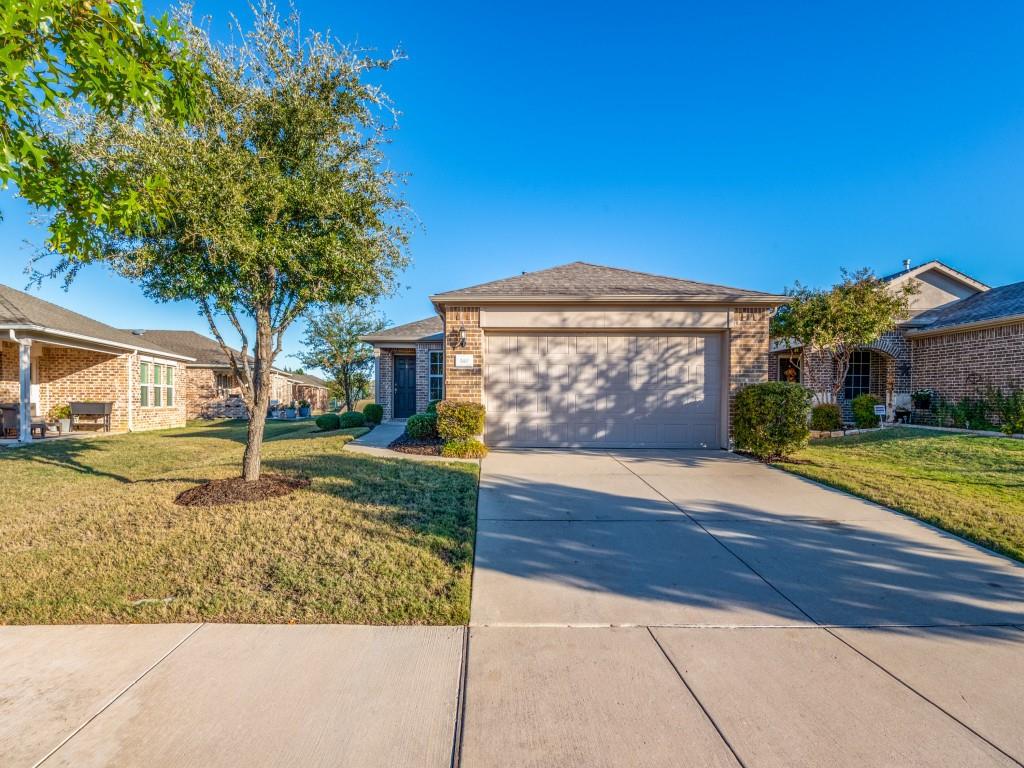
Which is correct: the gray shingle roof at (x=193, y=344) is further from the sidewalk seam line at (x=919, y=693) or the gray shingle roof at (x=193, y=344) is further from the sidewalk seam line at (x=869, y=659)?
the sidewalk seam line at (x=919, y=693)

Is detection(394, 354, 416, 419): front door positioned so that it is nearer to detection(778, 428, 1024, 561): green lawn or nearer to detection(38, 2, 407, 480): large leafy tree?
detection(38, 2, 407, 480): large leafy tree

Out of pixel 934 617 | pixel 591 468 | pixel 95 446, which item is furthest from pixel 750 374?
pixel 95 446

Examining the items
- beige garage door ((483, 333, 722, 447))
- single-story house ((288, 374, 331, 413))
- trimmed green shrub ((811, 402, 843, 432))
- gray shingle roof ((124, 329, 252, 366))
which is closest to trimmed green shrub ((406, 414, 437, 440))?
beige garage door ((483, 333, 722, 447))

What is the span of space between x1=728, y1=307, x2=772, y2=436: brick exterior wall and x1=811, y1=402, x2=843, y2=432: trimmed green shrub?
18.9ft

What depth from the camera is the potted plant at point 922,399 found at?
44.5 feet

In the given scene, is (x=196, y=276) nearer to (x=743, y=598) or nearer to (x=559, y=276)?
(x=743, y=598)

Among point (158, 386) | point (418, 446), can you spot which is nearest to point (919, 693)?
point (418, 446)

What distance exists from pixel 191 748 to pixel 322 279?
4.75 m

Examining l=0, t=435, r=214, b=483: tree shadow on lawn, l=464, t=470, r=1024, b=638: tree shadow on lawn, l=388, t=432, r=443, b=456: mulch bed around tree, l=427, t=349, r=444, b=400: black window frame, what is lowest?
l=464, t=470, r=1024, b=638: tree shadow on lawn

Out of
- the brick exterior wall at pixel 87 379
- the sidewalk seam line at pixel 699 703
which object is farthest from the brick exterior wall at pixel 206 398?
the sidewalk seam line at pixel 699 703

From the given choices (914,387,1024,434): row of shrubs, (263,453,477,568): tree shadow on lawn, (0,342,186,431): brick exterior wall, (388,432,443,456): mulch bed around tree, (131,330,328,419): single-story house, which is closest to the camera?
(263,453,477,568): tree shadow on lawn

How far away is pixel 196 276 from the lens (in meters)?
5.04

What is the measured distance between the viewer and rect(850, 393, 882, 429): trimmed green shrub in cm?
1387

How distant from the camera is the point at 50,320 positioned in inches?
469
